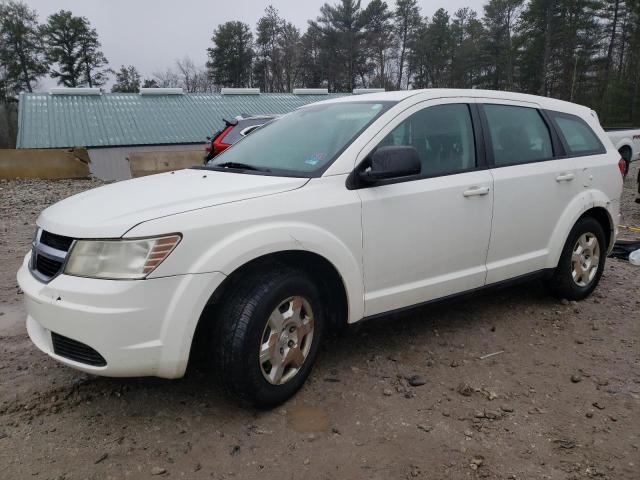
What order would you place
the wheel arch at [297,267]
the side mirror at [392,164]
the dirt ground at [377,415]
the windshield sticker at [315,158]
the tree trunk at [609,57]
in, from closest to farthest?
the dirt ground at [377,415], the wheel arch at [297,267], the side mirror at [392,164], the windshield sticker at [315,158], the tree trunk at [609,57]

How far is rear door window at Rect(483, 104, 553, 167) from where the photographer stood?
12.1 ft

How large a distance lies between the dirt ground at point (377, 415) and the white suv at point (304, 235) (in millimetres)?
339

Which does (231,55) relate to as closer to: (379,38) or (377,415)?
(379,38)

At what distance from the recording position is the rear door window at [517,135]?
145 inches

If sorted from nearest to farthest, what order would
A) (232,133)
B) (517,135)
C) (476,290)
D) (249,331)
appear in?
1. (249,331)
2. (476,290)
3. (517,135)
4. (232,133)

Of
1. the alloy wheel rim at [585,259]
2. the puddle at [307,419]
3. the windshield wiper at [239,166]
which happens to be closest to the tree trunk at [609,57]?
the alloy wheel rim at [585,259]

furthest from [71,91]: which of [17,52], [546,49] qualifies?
[546,49]

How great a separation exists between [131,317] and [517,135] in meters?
3.08

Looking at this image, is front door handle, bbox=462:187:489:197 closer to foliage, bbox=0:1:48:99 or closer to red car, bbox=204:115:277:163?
red car, bbox=204:115:277:163

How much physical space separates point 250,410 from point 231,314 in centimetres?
62

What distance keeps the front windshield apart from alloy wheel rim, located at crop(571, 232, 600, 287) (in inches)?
88.1

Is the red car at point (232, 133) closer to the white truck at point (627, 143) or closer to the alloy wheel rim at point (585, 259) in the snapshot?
the alloy wheel rim at point (585, 259)

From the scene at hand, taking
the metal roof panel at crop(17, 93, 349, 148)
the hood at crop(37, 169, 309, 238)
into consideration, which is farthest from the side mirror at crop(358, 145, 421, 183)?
the metal roof panel at crop(17, 93, 349, 148)

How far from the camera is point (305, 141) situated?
3.32 m
